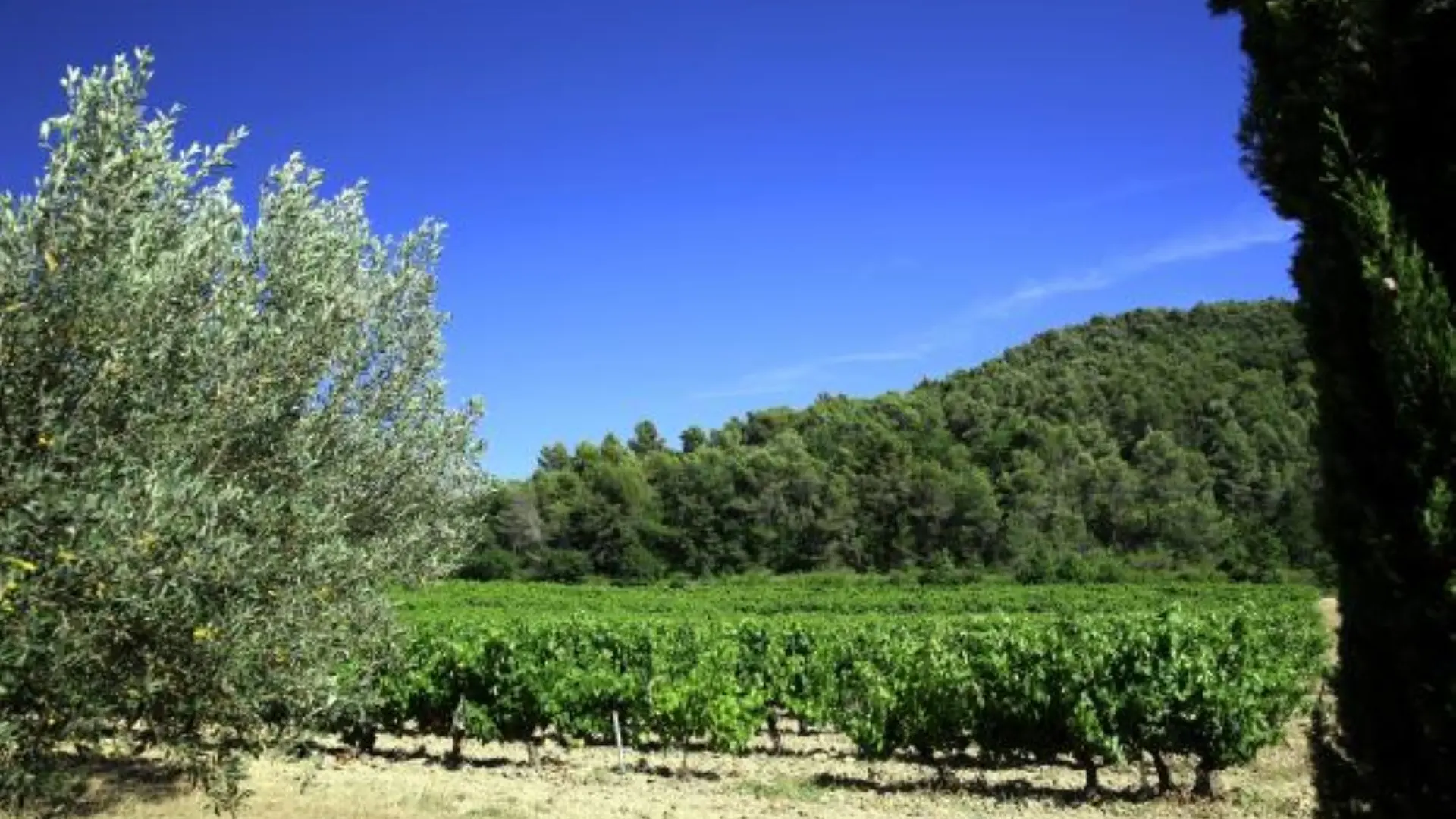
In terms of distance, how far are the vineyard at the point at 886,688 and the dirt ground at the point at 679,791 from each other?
18.3 inches

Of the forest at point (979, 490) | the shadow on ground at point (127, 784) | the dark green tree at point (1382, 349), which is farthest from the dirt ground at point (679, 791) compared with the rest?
the forest at point (979, 490)

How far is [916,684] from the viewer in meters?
16.1

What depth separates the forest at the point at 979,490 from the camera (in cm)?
9719

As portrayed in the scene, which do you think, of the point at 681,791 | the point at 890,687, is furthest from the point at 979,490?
the point at 681,791

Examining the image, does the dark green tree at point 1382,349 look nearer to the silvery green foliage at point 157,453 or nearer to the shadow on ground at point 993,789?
the silvery green foliage at point 157,453

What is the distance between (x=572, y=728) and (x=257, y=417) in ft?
41.1

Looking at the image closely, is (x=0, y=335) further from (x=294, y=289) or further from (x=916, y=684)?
(x=916, y=684)

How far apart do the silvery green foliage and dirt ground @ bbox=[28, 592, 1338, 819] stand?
469 centimetres

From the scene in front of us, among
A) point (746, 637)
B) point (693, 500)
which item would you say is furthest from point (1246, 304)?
point (746, 637)

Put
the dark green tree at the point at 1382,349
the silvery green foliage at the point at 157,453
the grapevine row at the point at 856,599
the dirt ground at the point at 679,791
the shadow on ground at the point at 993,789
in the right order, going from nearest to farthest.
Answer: the dark green tree at the point at 1382,349 → the silvery green foliage at the point at 157,453 → the dirt ground at the point at 679,791 → the shadow on ground at the point at 993,789 → the grapevine row at the point at 856,599

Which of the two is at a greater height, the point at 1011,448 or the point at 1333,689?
the point at 1011,448

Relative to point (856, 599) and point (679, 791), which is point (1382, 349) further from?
point (856, 599)

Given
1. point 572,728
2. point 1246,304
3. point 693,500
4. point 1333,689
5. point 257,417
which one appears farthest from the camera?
point 1246,304

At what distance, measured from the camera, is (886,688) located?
53.2ft
